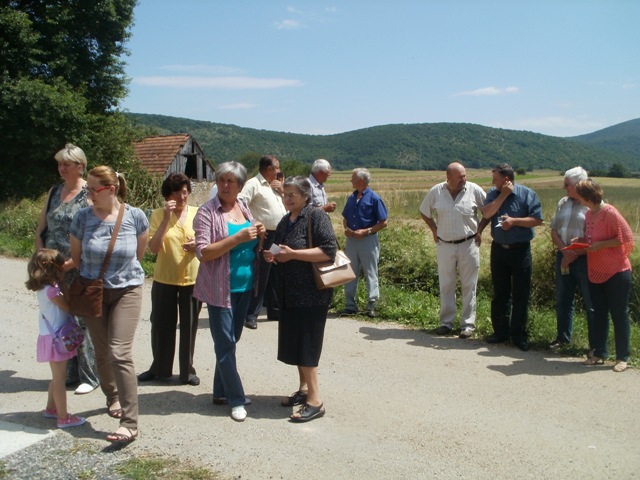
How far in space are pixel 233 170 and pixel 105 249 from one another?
1080mm

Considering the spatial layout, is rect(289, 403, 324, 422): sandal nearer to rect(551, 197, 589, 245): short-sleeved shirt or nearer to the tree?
rect(551, 197, 589, 245): short-sleeved shirt

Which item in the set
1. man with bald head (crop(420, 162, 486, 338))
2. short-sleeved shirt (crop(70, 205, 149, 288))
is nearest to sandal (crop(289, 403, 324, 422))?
short-sleeved shirt (crop(70, 205, 149, 288))

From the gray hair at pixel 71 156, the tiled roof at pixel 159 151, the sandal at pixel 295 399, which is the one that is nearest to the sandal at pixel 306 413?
the sandal at pixel 295 399

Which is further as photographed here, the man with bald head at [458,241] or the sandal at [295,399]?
the man with bald head at [458,241]

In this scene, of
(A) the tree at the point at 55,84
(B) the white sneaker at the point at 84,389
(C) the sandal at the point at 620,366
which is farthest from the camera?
(A) the tree at the point at 55,84

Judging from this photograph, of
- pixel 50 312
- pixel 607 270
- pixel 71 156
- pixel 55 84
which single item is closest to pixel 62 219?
pixel 71 156

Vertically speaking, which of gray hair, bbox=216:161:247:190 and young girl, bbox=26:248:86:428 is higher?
gray hair, bbox=216:161:247:190

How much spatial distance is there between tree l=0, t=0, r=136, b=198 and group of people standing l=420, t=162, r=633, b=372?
68.0 ft

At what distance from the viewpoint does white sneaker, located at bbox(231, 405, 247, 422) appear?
4.93m

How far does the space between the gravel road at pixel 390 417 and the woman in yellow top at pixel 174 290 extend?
0.75 feet

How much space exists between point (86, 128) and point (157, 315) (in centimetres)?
2303

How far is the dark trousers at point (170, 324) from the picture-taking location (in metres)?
5.83

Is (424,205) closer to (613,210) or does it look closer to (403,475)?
(613,210)

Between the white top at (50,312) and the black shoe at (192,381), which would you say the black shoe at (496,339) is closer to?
the black shoe at (192,381)
